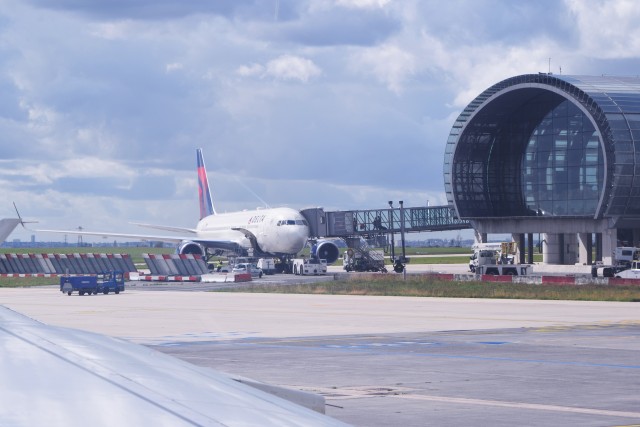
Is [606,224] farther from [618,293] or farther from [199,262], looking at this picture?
[618,293]

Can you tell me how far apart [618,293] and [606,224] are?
1473 inches

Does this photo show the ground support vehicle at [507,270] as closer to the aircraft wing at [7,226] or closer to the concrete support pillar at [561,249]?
the concrete support pillar at [561,249]

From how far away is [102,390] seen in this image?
2.83 m

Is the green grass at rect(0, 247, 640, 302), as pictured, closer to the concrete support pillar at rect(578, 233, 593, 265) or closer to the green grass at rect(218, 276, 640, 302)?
the green grass at rect(218, 276, 640, 302)

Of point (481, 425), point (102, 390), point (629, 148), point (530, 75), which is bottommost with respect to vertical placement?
point (481, 425)

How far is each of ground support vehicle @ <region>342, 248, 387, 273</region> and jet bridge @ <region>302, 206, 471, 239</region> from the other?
2.50m

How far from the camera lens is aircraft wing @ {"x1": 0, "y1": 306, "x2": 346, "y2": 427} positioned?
2555 millimetres

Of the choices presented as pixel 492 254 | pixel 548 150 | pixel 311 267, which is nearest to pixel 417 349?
pixel 492 254

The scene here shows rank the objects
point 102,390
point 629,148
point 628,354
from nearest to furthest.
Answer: point 102,390
point 628,354
point 629,148

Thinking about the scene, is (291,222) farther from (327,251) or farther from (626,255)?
(626,255)

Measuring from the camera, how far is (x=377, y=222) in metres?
104

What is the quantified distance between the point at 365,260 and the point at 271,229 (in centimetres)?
1099

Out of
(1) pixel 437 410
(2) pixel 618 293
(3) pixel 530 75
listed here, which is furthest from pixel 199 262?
(1) pixel 437 410

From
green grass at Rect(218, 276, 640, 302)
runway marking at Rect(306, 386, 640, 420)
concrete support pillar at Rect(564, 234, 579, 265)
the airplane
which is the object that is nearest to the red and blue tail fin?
the airplane
